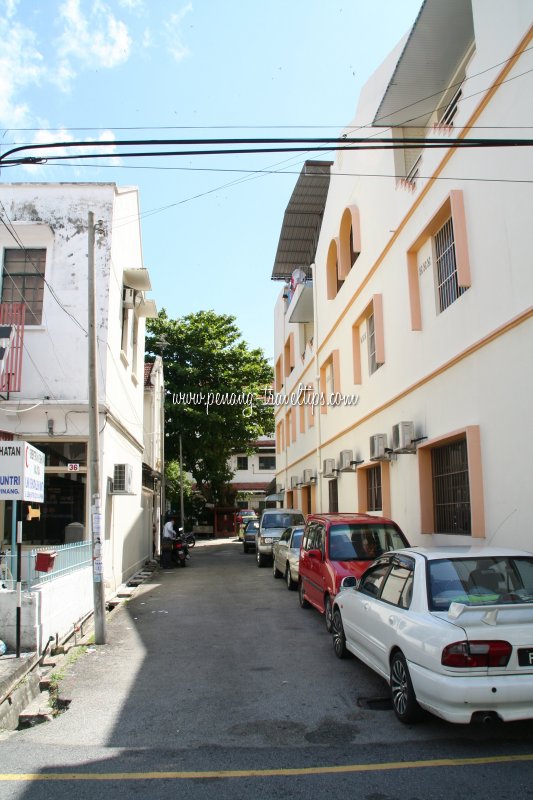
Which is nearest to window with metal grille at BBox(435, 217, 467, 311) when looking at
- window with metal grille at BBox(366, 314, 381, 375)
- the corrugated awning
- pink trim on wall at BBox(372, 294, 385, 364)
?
pink trim on wall at BBox(372, 294, 385, 364)

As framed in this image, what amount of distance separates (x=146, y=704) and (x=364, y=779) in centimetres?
283

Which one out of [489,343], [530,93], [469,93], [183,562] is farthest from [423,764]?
[183,562]

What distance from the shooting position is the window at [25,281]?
1360cm

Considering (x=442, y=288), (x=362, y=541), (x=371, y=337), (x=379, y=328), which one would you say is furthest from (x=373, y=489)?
(x=442, y=288)

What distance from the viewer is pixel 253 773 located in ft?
15.5

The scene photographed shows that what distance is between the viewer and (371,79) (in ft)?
49.4

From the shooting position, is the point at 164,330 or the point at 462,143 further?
the point at 164,330

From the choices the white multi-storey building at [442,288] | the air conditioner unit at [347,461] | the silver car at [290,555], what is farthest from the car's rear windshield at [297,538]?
the air conditioner unit at [347,461]

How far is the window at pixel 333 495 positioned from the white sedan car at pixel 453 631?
12317 mm

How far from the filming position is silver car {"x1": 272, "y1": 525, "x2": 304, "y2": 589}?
14.6m

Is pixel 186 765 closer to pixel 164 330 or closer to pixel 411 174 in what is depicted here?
pixel 411 174

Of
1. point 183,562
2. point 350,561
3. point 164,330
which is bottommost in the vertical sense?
point 183,562

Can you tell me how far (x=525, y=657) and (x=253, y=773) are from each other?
218 centimetres

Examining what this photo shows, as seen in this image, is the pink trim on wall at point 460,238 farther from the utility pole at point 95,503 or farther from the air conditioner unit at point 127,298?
the air conditioner unit at point 127,298
